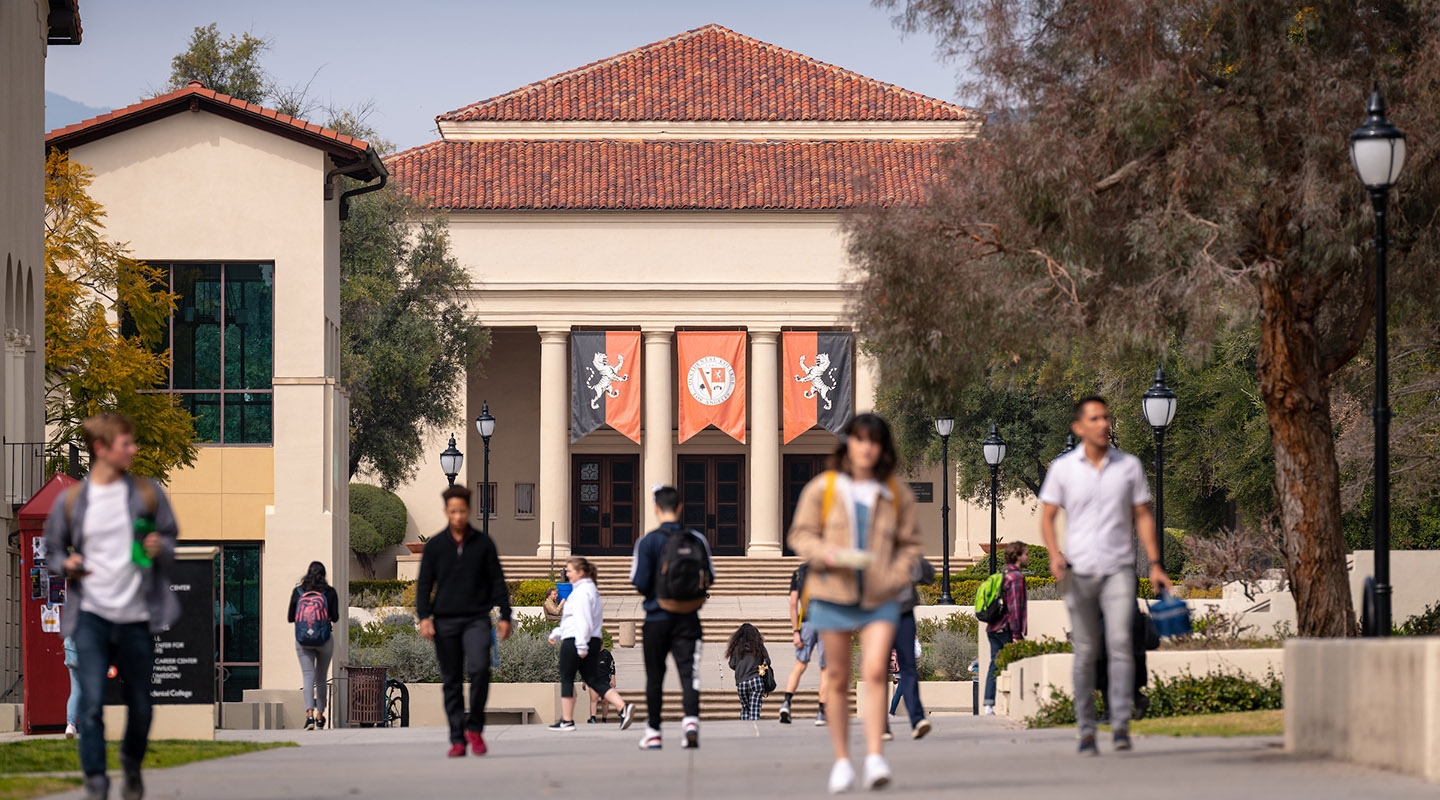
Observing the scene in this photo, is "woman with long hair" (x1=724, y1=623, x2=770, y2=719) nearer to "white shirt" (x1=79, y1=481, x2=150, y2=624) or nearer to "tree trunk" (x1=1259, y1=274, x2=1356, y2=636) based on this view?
"tree trunk" (x1=1259, y1=274, x2=1356, y2=636)

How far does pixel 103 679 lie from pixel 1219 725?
810cm

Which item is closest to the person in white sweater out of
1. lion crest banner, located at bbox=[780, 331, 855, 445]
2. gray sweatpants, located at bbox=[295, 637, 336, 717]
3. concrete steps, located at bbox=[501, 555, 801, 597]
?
gray sweatpants, located at bbox=[295, 637, 336, 717]

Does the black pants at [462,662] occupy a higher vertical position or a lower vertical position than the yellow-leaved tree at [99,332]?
lower

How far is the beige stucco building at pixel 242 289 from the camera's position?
98.0 ft

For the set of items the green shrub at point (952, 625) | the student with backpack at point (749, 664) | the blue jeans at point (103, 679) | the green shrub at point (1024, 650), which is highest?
the blue jeans at point (103, 679)

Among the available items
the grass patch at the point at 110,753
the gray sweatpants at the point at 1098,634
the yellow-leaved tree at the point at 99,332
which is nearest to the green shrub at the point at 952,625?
the yellow-leaved tree at the point at 99,332

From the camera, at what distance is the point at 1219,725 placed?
1372 cm

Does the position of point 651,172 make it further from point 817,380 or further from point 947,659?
point 947,659

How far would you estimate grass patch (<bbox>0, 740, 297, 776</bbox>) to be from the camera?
12125mm

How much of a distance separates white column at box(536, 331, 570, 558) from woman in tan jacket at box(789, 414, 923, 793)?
4396cm

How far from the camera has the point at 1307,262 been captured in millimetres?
17297

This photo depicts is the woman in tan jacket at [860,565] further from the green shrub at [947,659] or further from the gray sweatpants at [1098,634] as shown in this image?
the green shrub at [947,659]

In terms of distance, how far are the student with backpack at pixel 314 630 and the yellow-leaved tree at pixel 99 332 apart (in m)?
5.92

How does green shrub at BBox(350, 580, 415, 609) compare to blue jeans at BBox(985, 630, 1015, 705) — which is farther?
green shrub at BBox(350, 580, 415, 609)
